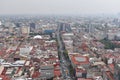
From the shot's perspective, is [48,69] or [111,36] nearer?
[48,69]

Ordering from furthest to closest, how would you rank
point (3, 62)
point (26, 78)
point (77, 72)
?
point (3, 62)
point (77, 72)
point (26, 78)

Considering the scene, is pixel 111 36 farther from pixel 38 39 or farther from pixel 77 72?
pixel 77 72

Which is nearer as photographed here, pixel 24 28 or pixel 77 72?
pixel 77 72

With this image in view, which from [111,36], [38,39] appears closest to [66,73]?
[38,39]

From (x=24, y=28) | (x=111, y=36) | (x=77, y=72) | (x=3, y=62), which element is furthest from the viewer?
(x=24, y=28)

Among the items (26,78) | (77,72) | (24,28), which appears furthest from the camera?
(24,28)

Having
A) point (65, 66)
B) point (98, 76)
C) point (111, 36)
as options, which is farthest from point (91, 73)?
point (111, 36)

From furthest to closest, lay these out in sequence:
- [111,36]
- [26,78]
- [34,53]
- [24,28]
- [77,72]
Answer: [24,28]
[111,36]
[34,53]
[77,72]
[26,78]

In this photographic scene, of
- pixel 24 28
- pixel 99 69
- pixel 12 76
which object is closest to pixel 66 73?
pixel 99 69

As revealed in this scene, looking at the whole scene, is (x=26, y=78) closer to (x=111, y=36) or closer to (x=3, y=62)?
(x=3, y=62)
